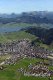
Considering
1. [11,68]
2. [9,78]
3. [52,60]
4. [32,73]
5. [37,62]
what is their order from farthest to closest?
[52,60], [37,62], [11,68], [32,73], [9,78]

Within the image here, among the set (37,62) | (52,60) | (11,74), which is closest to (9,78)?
(11,74)

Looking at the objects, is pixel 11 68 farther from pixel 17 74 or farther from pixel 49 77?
pixel 49 77

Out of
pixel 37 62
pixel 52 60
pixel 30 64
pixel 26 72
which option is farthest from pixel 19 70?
pixel 52 60

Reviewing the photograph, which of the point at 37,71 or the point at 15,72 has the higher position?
the point at 15,72

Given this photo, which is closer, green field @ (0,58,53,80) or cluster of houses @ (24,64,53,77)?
green field @ (0,58,53,80)

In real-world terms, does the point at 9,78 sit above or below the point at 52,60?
above

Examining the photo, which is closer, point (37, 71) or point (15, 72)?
point (15, 72)

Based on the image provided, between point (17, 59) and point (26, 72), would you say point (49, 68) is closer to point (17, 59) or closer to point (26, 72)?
point (26, 72)

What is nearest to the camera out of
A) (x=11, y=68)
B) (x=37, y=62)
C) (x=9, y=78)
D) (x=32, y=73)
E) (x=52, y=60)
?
(x=9, y=78)

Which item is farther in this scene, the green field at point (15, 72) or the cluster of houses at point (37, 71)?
the cluster of houses at point (37, 71)

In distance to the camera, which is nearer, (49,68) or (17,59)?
(49,68)
